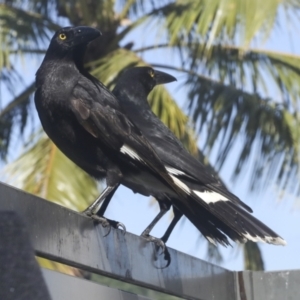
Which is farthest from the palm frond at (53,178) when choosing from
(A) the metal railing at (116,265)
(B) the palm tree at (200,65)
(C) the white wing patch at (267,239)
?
(A) the metal railing at (116,265)

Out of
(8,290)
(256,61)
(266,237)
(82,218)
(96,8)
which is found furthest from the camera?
(256,61)

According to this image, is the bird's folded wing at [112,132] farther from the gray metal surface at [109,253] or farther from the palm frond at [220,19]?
the palm frond at [220,19]

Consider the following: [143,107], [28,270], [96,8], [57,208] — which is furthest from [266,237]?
[96,8]

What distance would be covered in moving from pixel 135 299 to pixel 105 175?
124cm

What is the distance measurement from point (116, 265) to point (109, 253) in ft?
0.10

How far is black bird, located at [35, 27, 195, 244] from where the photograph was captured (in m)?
2.95

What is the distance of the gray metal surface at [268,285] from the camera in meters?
2.22

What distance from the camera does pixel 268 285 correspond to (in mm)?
2270

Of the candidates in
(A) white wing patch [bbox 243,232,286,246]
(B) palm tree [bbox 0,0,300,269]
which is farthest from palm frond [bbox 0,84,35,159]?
(A) white wing patch [bbox 243,232,286,246]

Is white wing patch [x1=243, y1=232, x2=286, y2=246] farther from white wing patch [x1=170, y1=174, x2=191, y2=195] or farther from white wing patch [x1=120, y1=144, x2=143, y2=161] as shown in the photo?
white wing patch [x1=120, y1=144, x2=143, y2=161]

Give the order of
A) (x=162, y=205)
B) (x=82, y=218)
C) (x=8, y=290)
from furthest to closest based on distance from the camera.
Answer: (x=162, y=205) → (x=82, y=218) → (x=8, y=290)

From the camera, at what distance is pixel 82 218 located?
71.0 inches

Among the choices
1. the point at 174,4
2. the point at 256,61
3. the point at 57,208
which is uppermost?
the point at 174,4

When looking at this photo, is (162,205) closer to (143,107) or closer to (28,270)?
(143,107)
